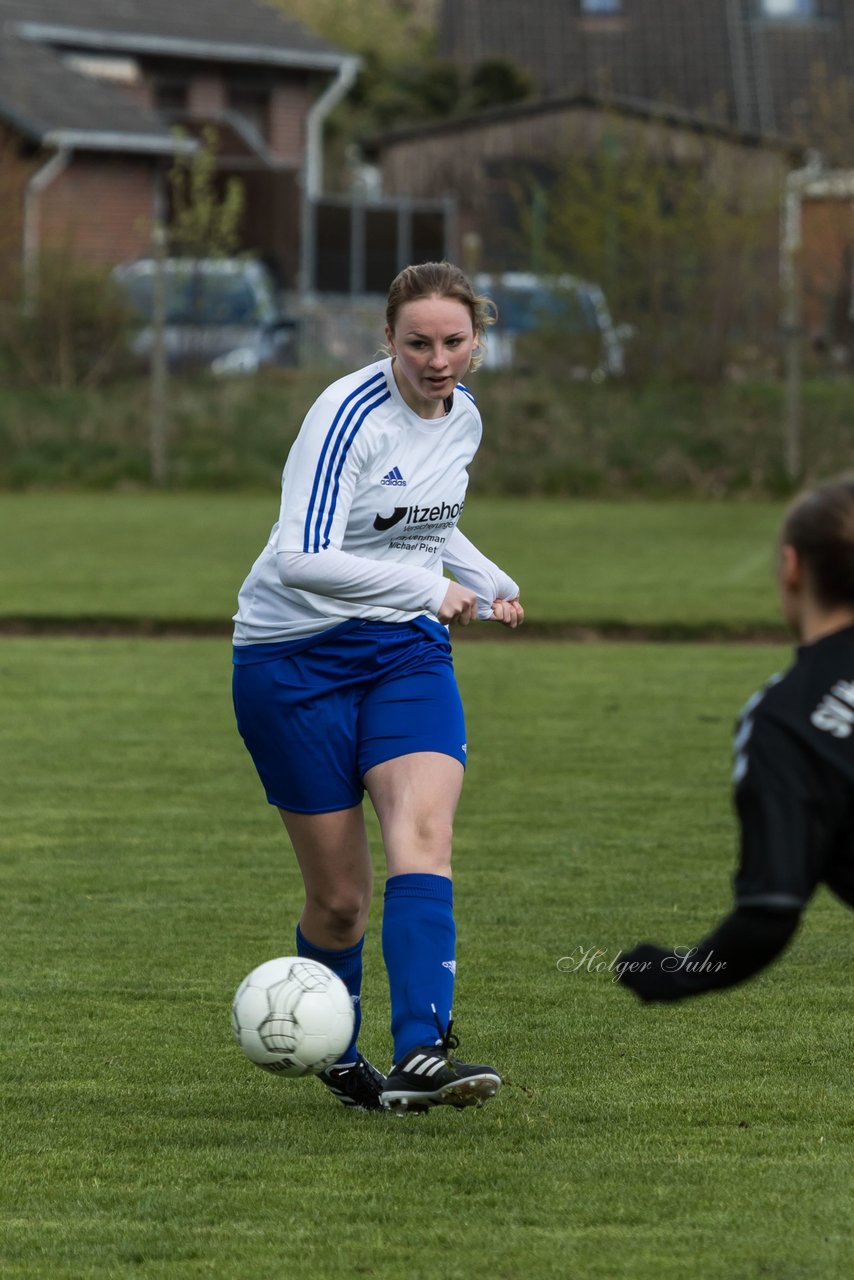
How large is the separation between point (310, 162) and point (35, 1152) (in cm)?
3917

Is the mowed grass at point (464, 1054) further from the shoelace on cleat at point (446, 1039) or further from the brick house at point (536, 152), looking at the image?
the brick house at point (536, 152)

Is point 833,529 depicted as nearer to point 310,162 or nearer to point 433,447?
point 433,447

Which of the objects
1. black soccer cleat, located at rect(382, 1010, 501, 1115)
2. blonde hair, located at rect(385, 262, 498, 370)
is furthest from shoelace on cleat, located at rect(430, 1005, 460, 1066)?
blonde hair, located at rect(385, 262, 498, 370)

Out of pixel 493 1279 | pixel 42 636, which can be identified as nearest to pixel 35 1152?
pixel 493 1279

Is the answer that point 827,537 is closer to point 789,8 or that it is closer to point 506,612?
point 506,612

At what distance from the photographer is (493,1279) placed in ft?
11.8

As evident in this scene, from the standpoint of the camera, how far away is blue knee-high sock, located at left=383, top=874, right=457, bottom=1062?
14.7ft

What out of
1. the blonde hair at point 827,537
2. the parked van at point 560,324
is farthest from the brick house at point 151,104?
the blonde hair at point 827,537

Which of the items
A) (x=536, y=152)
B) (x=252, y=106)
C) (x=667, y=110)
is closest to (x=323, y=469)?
(x=667, y=110)

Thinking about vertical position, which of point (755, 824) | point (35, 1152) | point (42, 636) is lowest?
point (42, 636)

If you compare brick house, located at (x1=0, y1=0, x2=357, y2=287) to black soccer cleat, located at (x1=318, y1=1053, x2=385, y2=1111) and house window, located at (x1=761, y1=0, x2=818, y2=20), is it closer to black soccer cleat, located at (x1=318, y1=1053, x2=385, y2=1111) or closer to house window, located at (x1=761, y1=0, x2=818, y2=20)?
house window, located at (x1=761, y1=0, x2=818, y2=20)

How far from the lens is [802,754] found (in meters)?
3.11

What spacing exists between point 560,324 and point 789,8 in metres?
25.7

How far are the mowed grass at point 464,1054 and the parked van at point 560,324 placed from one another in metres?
12.7
